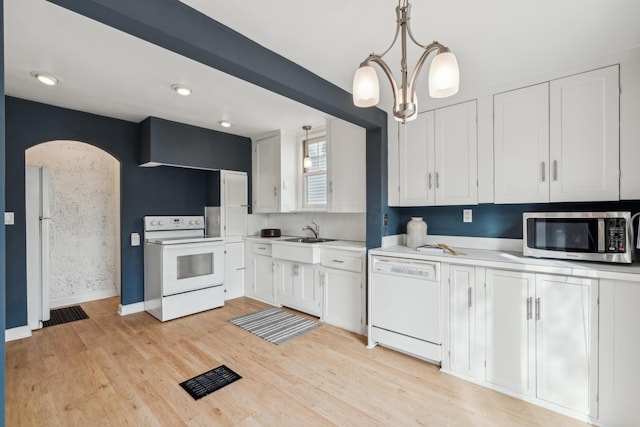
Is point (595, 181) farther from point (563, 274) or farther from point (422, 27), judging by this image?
point (422, 27)

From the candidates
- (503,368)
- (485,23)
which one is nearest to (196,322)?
(503,368)

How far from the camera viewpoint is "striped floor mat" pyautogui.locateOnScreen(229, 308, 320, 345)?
10.4 ft

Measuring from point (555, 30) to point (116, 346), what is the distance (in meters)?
4.37

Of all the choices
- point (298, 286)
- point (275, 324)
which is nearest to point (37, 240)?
point (275, 324)

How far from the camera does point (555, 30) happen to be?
1.80m

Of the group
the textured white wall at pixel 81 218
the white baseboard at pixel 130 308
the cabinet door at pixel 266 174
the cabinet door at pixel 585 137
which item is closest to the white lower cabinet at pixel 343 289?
the cabinet door at pixel 266 174

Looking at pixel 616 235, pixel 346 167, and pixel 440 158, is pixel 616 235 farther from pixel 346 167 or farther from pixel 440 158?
pixel 346 167

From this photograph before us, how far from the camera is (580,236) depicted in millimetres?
2062

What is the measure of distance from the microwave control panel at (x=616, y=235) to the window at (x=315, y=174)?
285 centimetres

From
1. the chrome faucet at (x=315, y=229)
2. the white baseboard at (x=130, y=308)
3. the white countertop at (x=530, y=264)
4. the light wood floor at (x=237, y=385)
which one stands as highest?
the chrome faucet at (x=315, y=229)

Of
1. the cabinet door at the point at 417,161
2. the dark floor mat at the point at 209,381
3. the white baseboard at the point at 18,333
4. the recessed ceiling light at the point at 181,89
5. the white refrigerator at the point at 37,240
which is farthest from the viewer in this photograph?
the white refrigerator at the point at 37,240

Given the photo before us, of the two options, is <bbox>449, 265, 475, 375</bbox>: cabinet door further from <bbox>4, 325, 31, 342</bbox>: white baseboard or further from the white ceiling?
<bbox>4, 325, 31, 342</bbox>: white baseboard

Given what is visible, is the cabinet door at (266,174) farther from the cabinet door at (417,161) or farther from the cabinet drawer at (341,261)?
the cabinet door at (417,161)

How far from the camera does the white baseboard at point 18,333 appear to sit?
306 cm
